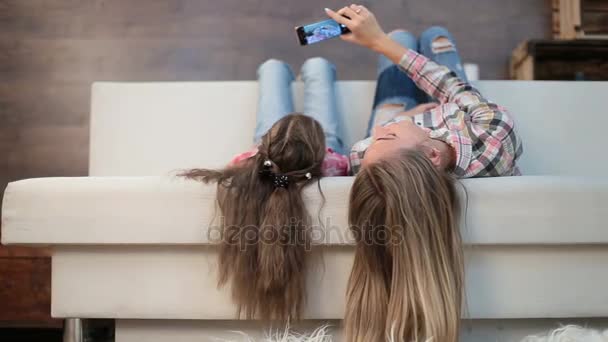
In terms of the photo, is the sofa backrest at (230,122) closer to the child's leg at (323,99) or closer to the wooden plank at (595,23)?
the child's leg at (323,99)

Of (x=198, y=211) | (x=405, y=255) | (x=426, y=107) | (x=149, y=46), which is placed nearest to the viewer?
(x=405, y=255)

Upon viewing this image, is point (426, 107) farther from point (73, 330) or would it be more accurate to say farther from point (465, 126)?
point (73, 330)

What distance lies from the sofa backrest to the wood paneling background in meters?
0.55

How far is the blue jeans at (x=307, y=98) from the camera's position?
1437 millimetres

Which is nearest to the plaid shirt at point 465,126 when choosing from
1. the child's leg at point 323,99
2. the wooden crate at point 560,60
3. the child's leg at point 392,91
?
the child's leg at point 392,91

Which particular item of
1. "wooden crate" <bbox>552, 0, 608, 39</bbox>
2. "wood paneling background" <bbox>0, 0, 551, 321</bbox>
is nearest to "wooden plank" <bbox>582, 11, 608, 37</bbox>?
"wooden crate" <bbox>552, 0, 608, 39</bbox>

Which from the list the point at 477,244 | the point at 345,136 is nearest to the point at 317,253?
the point at 477,244

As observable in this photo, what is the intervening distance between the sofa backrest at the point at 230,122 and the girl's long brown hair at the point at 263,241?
1.99 ft

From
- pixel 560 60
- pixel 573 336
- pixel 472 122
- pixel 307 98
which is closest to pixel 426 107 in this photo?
pixel 472 122

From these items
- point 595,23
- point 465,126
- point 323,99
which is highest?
point 595,23

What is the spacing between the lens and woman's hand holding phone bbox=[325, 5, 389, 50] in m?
1.29

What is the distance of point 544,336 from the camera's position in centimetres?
88

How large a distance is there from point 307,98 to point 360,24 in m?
0.29

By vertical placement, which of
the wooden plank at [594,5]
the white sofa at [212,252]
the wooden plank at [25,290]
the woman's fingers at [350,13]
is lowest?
the wooden plank at [25,290]
